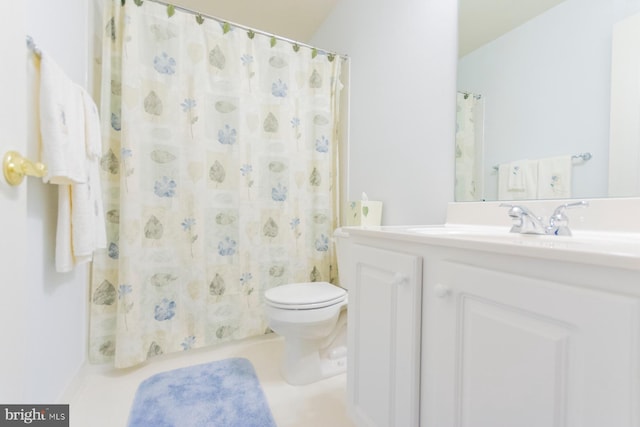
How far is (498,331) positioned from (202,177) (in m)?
1.54

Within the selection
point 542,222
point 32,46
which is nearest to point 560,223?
point 542,222

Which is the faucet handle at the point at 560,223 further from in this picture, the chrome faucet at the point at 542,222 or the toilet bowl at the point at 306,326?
the toilet bowl at the point at 306,326

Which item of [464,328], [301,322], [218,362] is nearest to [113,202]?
[218,362]

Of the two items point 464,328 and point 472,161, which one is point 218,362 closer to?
point 464,328

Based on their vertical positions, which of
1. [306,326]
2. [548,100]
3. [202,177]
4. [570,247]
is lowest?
[306,326]

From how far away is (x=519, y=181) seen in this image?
111cm

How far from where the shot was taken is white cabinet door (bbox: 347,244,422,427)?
79cm

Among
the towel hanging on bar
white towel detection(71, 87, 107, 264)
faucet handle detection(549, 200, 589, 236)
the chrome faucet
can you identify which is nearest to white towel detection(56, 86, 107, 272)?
white towel detection(71, 87, 107, 264)

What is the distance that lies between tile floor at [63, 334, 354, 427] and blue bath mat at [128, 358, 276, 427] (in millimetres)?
47

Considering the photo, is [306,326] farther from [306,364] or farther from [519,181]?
[519,181]

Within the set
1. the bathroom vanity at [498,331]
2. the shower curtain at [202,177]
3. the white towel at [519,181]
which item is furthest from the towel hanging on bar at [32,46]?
the white towel at [519,181]

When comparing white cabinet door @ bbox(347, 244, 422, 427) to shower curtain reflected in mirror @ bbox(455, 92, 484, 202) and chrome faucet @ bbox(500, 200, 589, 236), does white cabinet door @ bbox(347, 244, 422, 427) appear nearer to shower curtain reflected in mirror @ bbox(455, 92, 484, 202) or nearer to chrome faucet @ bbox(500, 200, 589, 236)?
chrome faucet @ bbox(500, 200, 589, 236)

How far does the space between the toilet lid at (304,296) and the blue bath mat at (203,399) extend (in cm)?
43

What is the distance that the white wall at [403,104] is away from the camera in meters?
1.38
